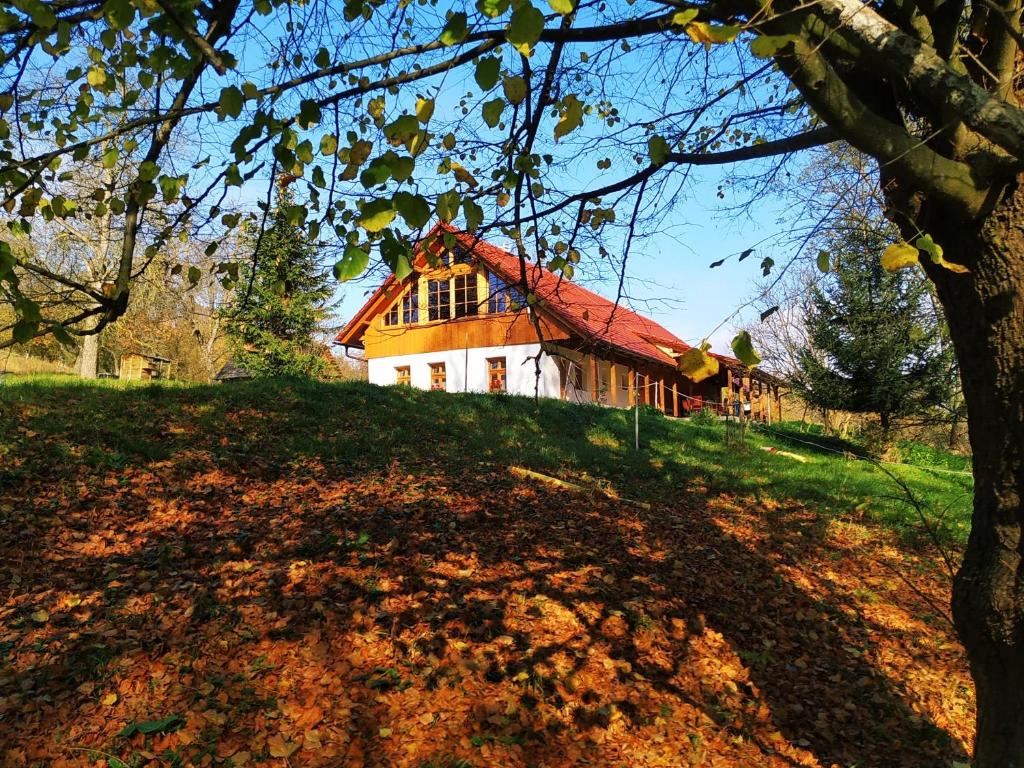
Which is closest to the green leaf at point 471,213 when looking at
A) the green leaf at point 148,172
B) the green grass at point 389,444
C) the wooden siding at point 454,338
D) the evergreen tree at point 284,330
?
the green leaf at point 148,172

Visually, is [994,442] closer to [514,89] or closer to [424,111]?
[514,89]

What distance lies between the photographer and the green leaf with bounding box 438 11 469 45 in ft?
6.36

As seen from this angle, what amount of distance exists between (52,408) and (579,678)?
7.67 metres

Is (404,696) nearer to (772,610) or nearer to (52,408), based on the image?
(772,610)

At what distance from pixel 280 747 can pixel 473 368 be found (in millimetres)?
19238

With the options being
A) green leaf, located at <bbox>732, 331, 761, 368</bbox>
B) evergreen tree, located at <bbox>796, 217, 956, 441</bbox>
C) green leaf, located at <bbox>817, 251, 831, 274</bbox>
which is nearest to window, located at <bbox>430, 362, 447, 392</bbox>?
evergreen tree, located at <bbox>796, 217, 956, 441</bbox>

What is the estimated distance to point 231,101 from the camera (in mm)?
2270

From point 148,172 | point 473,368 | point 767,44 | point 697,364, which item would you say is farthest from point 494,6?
point 473,368

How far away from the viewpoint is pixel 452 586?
4.61 metres

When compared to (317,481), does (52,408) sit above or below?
above

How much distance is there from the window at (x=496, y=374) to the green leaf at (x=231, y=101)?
18816 millimetres

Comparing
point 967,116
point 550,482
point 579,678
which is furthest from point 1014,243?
point 550,482

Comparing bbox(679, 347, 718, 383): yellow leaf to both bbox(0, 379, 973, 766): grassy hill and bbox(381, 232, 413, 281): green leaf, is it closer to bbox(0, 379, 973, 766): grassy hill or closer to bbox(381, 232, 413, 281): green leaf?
bbox(381, 232, 413, 281): green leaf

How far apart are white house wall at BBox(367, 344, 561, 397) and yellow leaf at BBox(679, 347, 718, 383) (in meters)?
16.8
